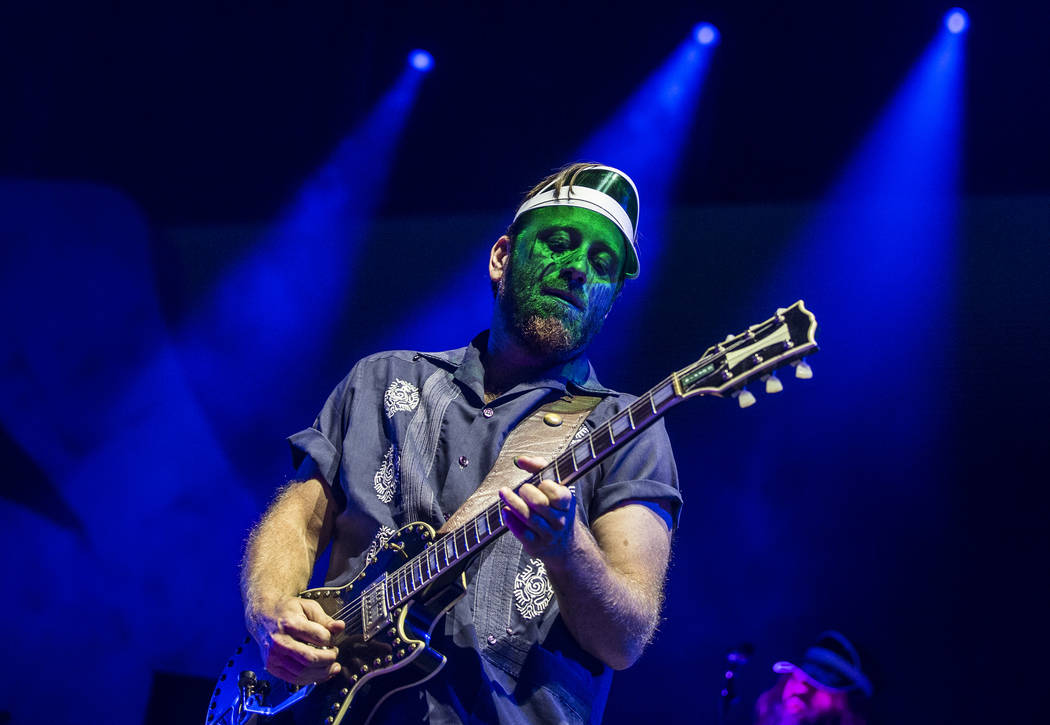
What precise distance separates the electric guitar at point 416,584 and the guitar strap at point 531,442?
137 mm

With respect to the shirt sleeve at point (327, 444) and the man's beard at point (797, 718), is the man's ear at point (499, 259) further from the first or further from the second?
the man's beard at point (797, 718)

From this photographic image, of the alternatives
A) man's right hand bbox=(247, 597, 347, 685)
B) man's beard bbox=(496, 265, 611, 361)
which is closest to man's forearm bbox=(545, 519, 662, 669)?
man's right hand bbox=(247, 597, 347, 685)

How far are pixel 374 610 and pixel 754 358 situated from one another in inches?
42.5

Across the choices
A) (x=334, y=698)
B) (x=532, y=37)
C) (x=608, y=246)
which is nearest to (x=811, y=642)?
(x=608, y=246)

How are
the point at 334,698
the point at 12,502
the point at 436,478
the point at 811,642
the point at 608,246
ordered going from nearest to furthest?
the point at 334,698 < the point at 436,478 < the point at 608,246 < the point at 811,642 < the point at 12,502

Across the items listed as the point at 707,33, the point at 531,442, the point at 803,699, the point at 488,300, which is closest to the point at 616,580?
the point at 531,442

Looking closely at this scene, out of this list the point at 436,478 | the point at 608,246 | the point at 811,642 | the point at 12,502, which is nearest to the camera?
the point at 436,478

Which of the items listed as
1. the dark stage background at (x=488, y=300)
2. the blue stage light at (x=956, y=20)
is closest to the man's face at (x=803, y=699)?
the dark stage background at (x=488, y=300)

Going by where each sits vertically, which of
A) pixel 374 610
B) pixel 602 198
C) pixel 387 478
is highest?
pixel 602 198

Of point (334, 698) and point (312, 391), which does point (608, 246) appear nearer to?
point (334, 698)

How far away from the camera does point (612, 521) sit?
2.17 meters

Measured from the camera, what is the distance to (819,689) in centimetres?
364

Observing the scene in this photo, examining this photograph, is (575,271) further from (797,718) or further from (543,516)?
(797,718)

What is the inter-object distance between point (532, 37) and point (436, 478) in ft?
10.2
